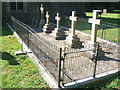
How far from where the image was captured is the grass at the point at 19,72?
4543 mm

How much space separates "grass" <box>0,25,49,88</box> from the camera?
179 inches

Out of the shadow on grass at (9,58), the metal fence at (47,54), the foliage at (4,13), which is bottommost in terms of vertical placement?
the shadow on grass at (9,58)

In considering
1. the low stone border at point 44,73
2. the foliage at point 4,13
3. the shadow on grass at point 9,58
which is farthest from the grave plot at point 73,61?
the foliage at point 4,13

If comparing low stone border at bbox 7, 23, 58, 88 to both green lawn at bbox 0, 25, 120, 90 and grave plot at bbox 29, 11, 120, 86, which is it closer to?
green lawn at bbox 0, 25, 120, 90

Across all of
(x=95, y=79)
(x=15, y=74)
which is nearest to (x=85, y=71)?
(x=95, y=79)

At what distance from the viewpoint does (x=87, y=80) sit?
4.42 metres

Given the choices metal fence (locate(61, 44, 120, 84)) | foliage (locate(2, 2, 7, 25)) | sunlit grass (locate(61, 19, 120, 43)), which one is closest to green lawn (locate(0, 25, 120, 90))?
metal fence (locate(61, 44, 120, 84))

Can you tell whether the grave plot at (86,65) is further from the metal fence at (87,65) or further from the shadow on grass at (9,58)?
the shadow on grass at (9,58)

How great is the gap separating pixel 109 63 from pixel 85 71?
1375 mm

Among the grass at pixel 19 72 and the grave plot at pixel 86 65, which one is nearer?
the grass at pixel 19 72

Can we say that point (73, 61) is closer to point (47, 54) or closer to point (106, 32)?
point (47, 54)

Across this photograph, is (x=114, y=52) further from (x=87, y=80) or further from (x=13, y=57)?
(x=13, y=57)

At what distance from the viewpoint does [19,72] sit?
527 cm

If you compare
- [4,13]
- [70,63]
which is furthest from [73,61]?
[4,13]
